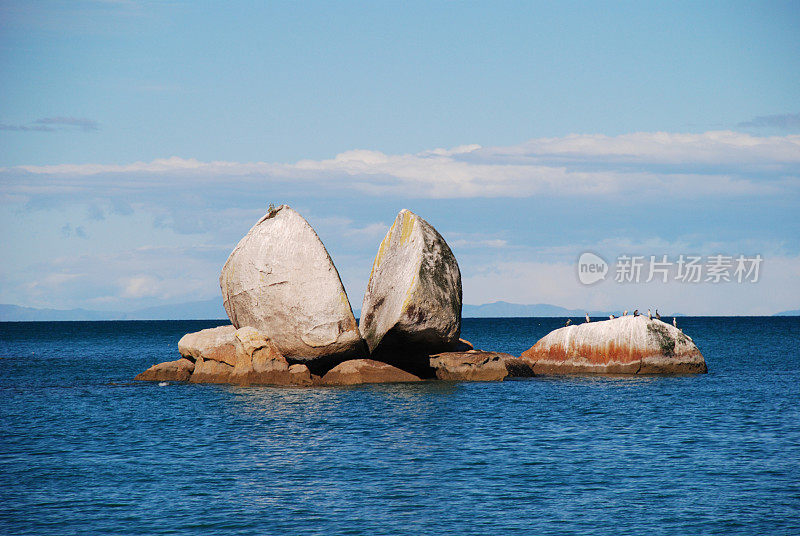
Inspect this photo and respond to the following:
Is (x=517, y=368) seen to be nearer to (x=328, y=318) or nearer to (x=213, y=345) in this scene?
(x=328, y=318)

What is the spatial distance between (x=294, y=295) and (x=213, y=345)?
568cm

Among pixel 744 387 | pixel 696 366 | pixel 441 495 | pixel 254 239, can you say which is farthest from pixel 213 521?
pixel 696 366

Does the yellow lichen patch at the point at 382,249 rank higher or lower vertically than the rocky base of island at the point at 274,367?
higher

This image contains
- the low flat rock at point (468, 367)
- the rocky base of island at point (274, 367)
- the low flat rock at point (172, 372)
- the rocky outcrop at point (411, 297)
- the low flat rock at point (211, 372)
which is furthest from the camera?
the low flat rock at point (172, 372)

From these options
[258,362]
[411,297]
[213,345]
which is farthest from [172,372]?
[411,297]

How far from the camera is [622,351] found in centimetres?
4325

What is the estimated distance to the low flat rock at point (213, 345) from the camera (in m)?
40.2

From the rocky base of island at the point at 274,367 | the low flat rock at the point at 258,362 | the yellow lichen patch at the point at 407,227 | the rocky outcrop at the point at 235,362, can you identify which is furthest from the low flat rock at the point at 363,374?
the yellow lichen patch at the point at 407,227

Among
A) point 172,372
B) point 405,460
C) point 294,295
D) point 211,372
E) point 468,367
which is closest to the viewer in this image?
point 405,460

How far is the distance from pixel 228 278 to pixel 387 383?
9.45 m

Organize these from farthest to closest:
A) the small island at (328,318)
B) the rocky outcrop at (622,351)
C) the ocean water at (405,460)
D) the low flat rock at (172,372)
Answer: the rocky outcrop at (622,351) < the low flat rock at (172,372) < the small island at (328,318) < the ocean water at (405,460)

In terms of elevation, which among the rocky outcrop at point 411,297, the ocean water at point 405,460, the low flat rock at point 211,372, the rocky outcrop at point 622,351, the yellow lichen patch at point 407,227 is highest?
the yellow lichen patch at point 407,227

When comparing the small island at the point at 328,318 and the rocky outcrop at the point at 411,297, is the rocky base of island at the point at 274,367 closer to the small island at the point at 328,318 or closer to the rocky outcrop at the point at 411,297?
the small island at the point at 328,318

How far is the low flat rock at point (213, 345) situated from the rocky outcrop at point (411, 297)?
21.4 ft
